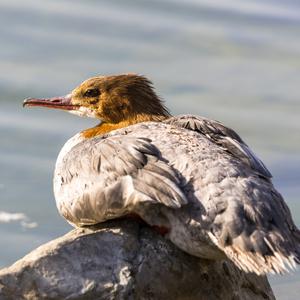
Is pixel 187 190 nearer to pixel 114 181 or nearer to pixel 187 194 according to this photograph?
pixel 187 194

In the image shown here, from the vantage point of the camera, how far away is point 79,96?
8.55 metres

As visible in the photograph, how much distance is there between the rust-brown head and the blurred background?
3.74 ft

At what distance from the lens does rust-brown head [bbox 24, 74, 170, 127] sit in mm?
8312

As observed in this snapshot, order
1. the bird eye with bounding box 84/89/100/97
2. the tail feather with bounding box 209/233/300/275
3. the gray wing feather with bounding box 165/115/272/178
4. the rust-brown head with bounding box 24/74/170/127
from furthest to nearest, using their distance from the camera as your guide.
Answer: the bird eye with bounding box 84/89/100/97 < the rust-brown head with bounding box 24/74/170/127 < the gray wing feather with bounding box 165/115/272/178 < the tail feather with bounding box 209/233/300/275

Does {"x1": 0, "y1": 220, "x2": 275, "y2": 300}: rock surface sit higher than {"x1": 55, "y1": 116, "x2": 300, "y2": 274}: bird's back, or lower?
lower

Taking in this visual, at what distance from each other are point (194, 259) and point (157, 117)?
153 centimetres

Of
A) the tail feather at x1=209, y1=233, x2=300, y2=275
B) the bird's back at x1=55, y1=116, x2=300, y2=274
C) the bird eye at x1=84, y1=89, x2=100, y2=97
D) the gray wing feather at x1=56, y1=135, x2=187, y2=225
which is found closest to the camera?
the tail feather at x1=209, y1=233, x2=300, y2=275

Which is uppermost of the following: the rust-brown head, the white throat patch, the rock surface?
the rust-brown head

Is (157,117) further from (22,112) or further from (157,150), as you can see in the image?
(22,112)

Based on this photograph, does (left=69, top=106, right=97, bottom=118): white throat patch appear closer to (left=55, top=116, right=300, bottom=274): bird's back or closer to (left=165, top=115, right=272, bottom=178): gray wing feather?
(left=165, top=115, right=272, bottom=178): gray wing feather

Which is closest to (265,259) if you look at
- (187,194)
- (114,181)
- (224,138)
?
(187,194)

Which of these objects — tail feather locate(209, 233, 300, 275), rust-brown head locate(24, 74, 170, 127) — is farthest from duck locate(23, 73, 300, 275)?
rust-brown head locate(24, 74, 170, 127)

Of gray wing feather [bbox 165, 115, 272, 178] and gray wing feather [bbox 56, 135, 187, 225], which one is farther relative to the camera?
gray wing feather [bbox 165, 115, 272, 178]

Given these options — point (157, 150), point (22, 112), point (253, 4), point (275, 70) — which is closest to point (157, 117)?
point (157, 150)
